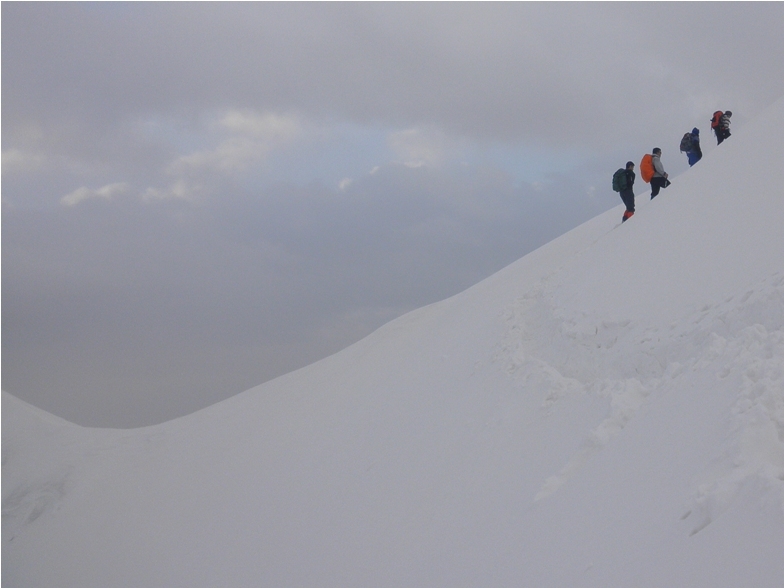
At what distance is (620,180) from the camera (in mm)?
14352

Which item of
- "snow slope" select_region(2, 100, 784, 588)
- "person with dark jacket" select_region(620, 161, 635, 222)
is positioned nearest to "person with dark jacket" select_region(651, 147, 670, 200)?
"person with dark jacket" select_region(620, 161, 635, 222)

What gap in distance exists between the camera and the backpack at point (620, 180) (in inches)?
563

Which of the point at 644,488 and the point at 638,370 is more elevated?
the point at 638,370

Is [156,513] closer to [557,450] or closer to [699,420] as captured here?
[557,450]

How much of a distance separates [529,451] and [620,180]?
8.85 m

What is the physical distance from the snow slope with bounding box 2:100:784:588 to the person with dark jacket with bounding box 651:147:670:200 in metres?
1.10

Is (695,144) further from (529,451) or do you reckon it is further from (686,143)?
(529,451)

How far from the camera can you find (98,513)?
16703 millimetres

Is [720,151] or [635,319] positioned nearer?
[635,319]

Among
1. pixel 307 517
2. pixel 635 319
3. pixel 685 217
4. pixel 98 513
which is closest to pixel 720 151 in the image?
pixel 685 217

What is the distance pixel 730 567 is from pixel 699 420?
6.71 ft

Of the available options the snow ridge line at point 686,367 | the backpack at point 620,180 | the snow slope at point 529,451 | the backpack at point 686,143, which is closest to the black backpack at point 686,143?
the backpack at point 686,143

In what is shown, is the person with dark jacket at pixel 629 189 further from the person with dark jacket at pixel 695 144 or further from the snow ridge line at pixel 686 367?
the snow ridge line at pixel 686 367

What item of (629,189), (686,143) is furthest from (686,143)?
(629,189)
